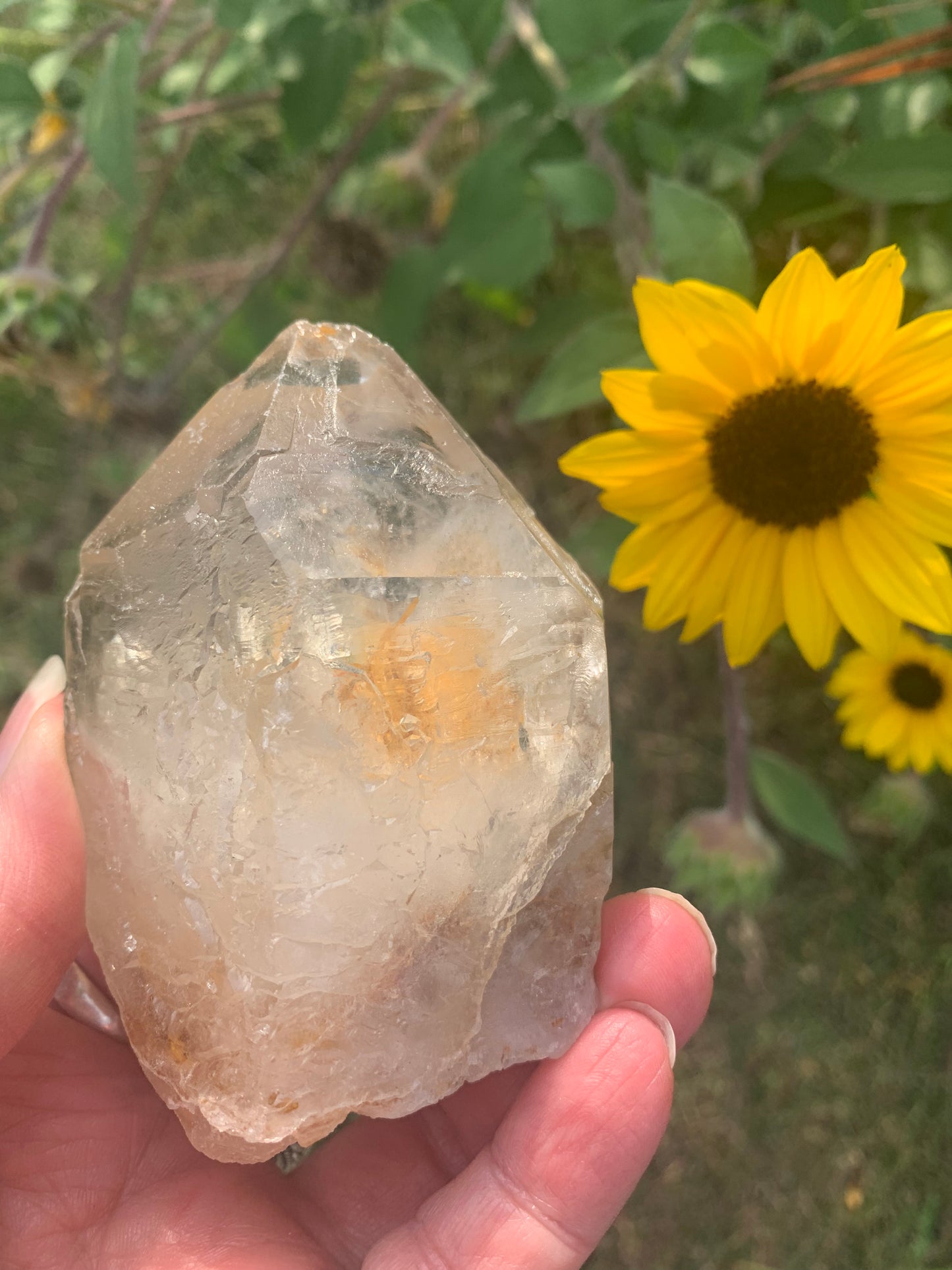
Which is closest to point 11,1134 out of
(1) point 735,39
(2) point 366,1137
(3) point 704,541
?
(2) point 366,1137

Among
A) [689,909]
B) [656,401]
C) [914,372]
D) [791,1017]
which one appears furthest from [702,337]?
[791,1017]

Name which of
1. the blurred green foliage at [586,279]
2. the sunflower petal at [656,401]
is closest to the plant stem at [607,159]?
the blurred green foliage at [586,279]

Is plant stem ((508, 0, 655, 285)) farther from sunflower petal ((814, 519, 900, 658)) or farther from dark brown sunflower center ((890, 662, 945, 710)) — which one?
dark brown sunflower center ((890, 662, 945, 710))

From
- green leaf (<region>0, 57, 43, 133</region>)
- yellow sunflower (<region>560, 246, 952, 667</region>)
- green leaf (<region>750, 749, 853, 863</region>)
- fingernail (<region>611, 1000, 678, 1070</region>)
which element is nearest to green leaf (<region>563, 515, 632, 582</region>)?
yellow sunflower (<region>560, 246, 952, 667</region>)

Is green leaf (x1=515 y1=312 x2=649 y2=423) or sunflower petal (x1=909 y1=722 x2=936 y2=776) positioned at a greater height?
green leaf (x1=515 y1=312 x2=649 y2=423)

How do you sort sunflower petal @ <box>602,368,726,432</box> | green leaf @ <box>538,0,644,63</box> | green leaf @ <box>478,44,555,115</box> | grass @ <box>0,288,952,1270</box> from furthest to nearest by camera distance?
1. grass @ <box>0,288,952,1270</box>
2. green leaf @ <box>478,44,555,115</box>
3. green leaf @ <box>538,0,644,63</box>
4. sunflower petal @ <box>602,368,726,432</box>

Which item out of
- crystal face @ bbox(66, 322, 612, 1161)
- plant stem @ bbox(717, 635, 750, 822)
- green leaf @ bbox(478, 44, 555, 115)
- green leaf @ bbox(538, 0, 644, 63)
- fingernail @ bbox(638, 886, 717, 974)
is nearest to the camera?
crystal face @ bbox(66, 322, 612, 1161)
